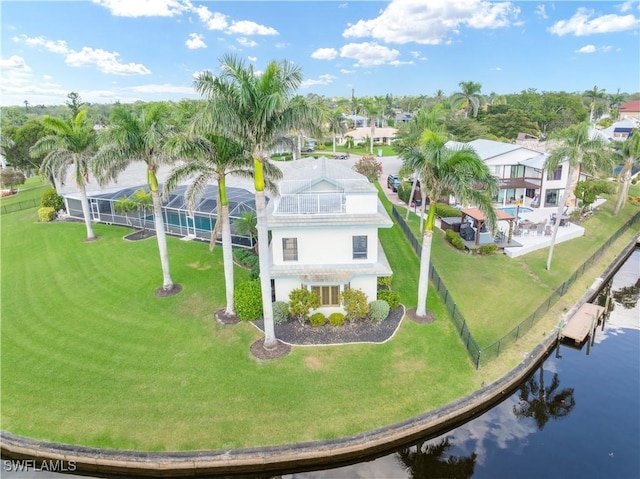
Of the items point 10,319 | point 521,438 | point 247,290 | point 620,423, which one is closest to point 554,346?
point 620,423

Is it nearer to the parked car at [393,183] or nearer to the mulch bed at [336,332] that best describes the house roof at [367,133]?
Result: the parked car at [393,183]

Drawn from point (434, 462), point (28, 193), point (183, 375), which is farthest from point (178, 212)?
point (28, 193)

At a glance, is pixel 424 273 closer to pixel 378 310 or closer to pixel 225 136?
pixel 378 310

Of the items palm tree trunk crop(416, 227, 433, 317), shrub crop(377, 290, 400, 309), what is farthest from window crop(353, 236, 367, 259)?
palm tree trunk crop(416, 227, 433, 317)

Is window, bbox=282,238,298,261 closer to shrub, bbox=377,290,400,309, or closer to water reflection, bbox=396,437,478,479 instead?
shrub, bbox=377,290,400,309

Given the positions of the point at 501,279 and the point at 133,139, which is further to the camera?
the point at 501,279

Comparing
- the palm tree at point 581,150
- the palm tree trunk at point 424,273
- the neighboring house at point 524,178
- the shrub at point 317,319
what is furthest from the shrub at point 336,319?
the neighboring house at point 524,178

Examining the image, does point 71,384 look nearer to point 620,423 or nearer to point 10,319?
point 10,319
